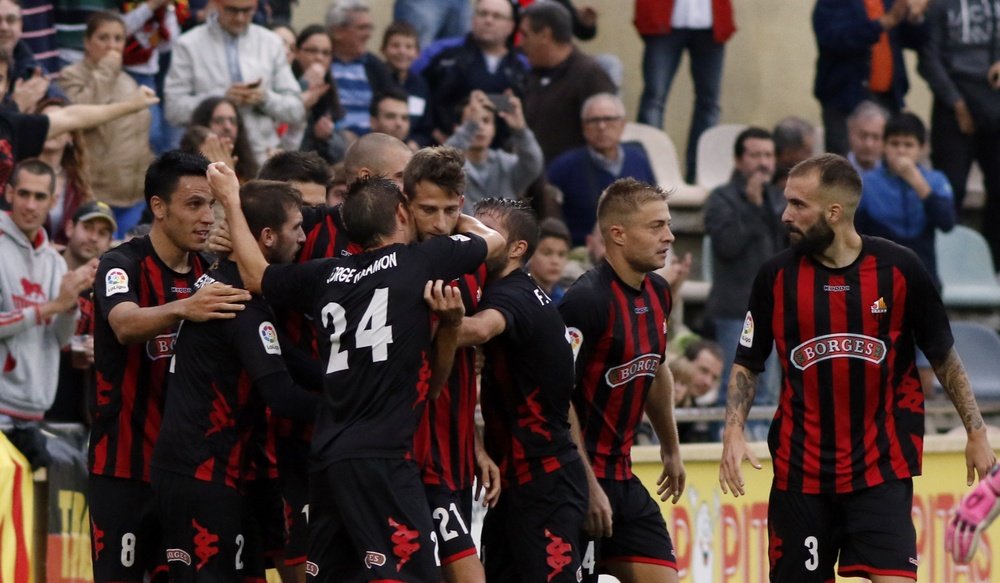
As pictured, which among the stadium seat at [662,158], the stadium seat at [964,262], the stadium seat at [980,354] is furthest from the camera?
the stadium seat at [964,262]

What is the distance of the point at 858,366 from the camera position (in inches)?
308

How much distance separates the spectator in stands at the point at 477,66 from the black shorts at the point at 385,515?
20.6 ft

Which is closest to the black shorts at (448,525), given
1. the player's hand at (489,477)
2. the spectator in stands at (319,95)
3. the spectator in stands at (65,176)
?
the player's hand at (489,477)

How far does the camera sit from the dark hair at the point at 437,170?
7.23 meters

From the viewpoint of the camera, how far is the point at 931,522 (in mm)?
10516

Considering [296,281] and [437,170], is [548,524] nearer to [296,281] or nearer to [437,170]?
[296,281]

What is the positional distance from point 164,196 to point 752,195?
6.12 metres

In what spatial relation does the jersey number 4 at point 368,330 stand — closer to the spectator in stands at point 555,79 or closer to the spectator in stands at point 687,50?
the spectator in stands at point 555,79

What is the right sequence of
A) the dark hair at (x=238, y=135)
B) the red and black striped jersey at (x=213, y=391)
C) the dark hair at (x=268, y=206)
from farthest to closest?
the dark hair at (x=238, y=135), the dark hair at (x=268, y=206), the red and black striped jersey at (x=213, y=391)

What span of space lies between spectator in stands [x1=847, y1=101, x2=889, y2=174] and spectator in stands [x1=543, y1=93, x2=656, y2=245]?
1892mm

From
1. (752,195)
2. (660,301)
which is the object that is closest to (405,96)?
(752,195)

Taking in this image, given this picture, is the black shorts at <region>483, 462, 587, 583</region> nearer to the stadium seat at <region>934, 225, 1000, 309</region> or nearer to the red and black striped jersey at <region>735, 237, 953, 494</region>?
the red and black striped jersey at <region>735, 237, 953, 494</region>

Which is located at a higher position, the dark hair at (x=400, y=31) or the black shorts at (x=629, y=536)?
the dark hair at (x=400, y=31)

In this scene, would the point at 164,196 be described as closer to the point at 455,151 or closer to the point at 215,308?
the point at 215,308
